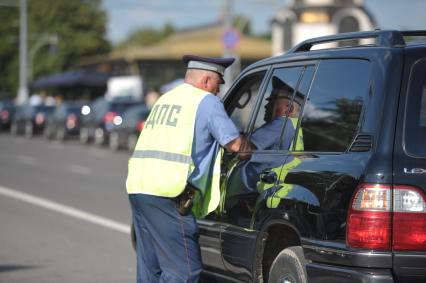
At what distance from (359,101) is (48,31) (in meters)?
83.4

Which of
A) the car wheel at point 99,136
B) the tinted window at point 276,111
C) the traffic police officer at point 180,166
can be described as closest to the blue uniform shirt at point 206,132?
the traffic police officer at point 180,166

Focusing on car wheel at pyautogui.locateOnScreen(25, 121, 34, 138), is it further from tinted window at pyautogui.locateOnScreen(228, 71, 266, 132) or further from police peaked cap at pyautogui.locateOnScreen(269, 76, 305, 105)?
police peaked cap at pyautogui.locateOnScreen(269, 76, 305, 105)

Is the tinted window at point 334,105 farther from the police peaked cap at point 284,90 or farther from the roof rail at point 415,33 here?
the roof rail at point 415,33

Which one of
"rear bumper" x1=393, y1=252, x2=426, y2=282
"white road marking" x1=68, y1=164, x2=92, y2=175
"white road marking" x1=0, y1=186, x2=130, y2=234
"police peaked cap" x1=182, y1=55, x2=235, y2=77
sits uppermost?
"police peaked cap" x1=182, y1=55, x2=235, y2=77

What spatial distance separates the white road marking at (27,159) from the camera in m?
26.1

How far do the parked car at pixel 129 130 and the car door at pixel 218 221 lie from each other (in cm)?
2276

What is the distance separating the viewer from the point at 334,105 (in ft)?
18.5

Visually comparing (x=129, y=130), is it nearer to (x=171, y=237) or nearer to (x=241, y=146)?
(x=241, y=146)

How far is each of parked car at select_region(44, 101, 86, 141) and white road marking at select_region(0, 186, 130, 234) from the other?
68.6ft

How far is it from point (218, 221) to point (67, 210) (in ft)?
26.5

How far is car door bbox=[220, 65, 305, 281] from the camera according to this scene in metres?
5.96

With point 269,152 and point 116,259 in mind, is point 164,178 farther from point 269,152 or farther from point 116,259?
point 116,259

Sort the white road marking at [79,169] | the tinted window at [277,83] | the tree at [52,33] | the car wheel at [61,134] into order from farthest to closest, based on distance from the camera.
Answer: the tree at [52,33] < the car wheel at [61,134] < the white road marking at [79,169] < the tinted window at [277,83]

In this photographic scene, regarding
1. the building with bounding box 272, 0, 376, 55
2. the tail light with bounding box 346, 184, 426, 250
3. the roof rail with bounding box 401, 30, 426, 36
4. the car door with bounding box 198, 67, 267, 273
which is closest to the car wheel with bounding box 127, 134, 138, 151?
the building with bounding box 272, 0, 376, 55
